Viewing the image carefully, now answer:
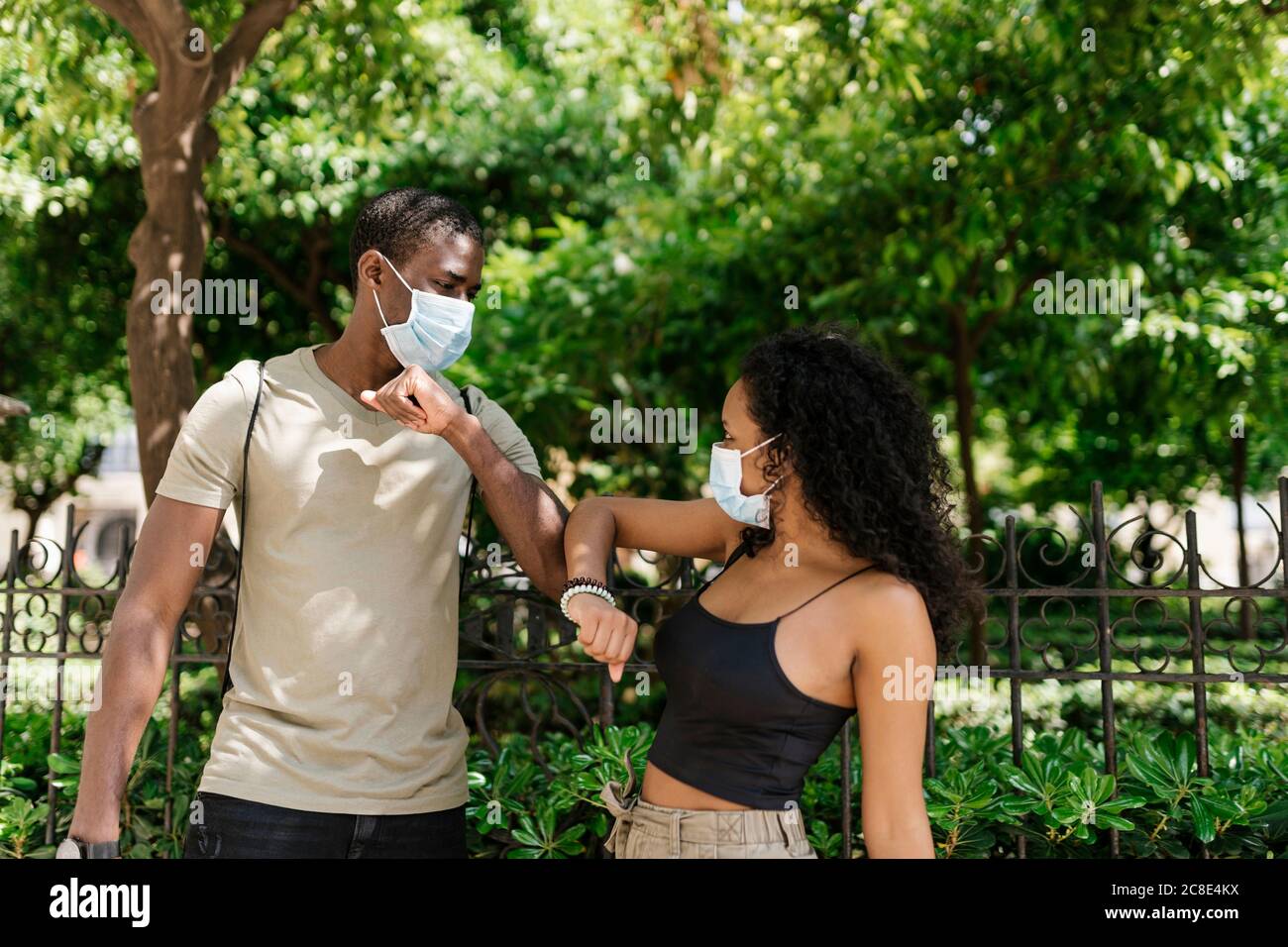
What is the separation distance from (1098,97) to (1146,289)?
175 centimetres

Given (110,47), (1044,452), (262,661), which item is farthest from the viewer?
(1044,452)

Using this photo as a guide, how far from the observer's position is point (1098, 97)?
16.7 ft

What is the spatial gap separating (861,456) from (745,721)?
564 mm

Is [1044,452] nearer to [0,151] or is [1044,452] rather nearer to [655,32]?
[655,32]

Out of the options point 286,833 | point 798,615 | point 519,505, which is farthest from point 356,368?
point 798,615

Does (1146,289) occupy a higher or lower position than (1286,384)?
higher

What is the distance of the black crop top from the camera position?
2.02 metres

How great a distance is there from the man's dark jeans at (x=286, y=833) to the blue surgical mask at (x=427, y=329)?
923 millimetres

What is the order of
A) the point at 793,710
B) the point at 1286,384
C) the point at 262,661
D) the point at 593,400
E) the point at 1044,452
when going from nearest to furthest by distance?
the point at 793,710
the point at 262,661
the point at 1286,384
the point at 593,400
the point at 1044,452

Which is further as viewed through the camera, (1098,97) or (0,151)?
(0,151)

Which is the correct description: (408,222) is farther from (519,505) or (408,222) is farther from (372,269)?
(519,505)

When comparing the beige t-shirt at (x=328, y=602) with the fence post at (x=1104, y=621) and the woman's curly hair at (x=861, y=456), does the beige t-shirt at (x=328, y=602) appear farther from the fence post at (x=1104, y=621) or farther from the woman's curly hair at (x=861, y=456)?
the fence post at (x=1104, y=621)

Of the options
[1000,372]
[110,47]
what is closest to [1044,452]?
[1000,372]

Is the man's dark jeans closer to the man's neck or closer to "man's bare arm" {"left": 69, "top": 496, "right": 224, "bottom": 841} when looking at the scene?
"man's bare arm" {"left": 69, "top": 496, "right": 224, "bottom": 841}
